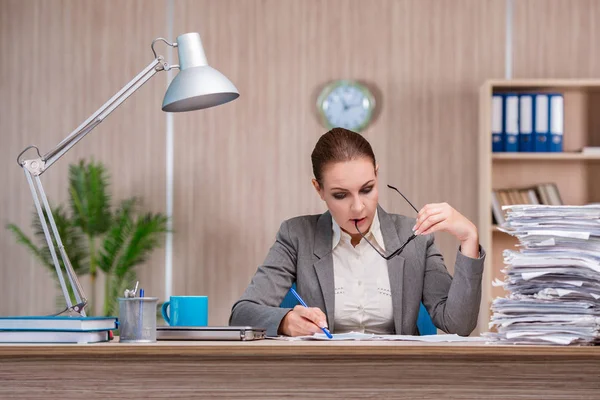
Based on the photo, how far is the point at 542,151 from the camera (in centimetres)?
467

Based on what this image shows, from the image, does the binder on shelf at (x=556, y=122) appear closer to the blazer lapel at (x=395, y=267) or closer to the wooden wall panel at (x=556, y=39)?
the wooden wall panel at (x=556, y=39)

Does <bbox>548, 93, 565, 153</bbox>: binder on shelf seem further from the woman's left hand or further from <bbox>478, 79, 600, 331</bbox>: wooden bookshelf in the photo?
the woman's left hand

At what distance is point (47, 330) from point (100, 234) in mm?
3026

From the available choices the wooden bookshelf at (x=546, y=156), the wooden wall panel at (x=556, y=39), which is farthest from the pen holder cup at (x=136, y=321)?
the wooden wall panel at (x=556, y=39)

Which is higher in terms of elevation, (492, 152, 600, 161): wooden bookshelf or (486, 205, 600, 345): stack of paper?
(492, 152, 600, 161): wooden bookshelf

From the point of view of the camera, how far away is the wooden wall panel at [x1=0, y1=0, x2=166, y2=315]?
5137 mm

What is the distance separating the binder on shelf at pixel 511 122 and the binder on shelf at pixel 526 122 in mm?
22

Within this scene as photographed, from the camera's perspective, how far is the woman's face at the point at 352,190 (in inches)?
100

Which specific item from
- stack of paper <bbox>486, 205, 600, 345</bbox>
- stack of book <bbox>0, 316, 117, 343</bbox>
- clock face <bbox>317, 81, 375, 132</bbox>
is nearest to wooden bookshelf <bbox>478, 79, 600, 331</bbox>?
clock face <bbox>317, 81, 375, 132</bbox>

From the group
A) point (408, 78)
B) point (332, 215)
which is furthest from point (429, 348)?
point (408, 78)

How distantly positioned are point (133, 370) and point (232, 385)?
199 mm

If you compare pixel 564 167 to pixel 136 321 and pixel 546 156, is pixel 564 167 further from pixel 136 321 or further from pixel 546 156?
pixel 136 321

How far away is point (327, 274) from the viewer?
262cm

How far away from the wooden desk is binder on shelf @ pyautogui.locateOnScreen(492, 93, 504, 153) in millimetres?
3099
